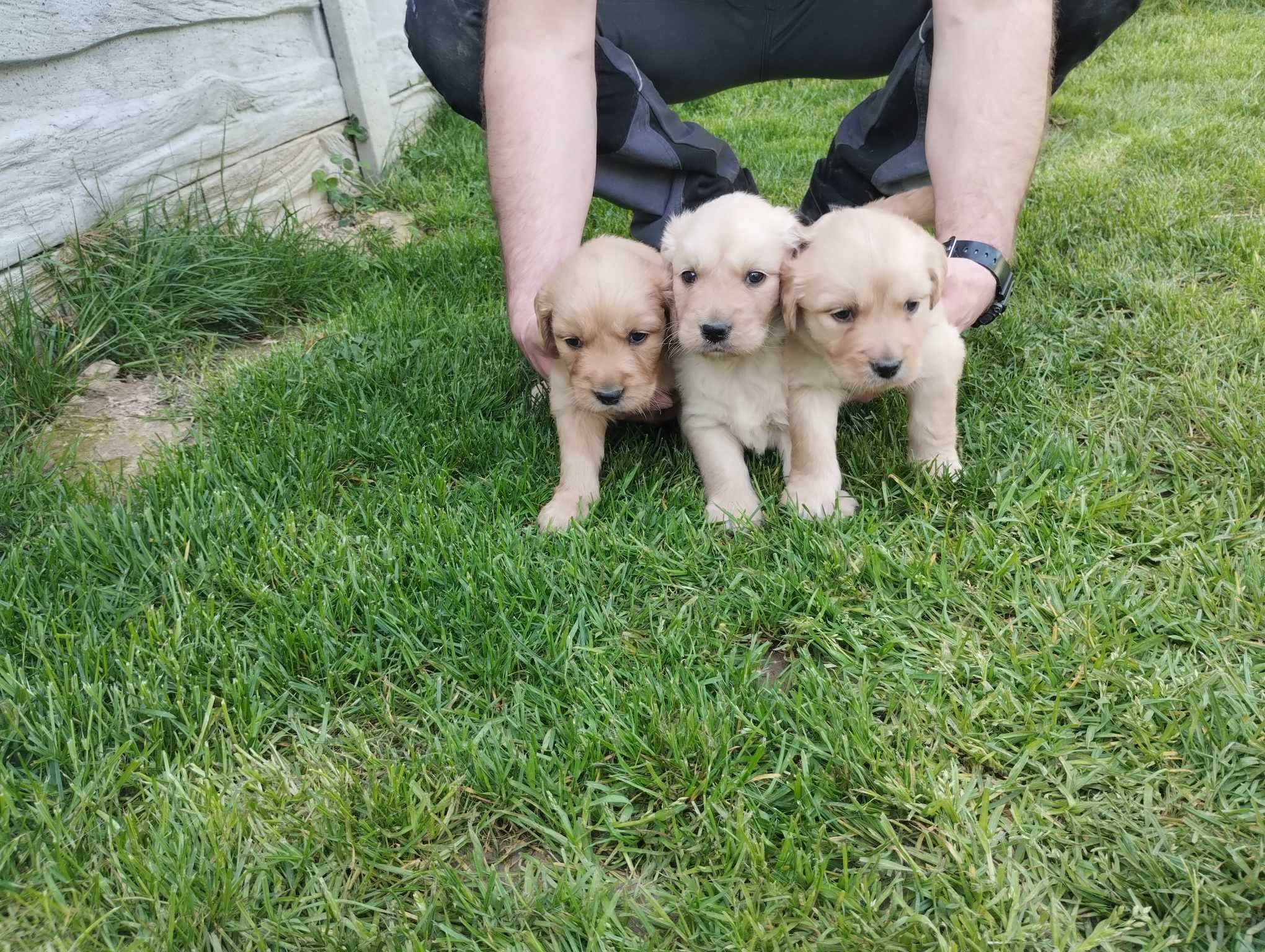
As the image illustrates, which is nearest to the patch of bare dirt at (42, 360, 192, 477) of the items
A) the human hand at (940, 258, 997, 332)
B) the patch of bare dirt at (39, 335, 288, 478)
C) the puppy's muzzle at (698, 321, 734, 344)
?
the patch of bare dirt at (39, 335, 288, 478)

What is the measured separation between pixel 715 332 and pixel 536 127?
0.98 meters

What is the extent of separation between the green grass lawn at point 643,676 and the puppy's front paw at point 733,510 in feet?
0.14

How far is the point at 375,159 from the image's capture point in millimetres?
4629

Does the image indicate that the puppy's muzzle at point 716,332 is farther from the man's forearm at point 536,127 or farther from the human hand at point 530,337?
the man's forearm at point 536,127

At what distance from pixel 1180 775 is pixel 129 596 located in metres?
1.94

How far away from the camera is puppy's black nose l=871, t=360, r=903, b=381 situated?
6.03 feet

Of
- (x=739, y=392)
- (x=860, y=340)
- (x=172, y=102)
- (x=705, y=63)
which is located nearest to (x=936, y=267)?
(x=860, y=340)

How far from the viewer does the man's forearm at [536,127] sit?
2469 millimetres

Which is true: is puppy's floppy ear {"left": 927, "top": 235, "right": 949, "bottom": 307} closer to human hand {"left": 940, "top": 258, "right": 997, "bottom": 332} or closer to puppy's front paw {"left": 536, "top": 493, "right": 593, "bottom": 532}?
human hand {"left": 940, "top": 258, "right": 997, "bottom": 332}

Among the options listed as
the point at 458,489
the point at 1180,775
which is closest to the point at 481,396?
the point at 458,489

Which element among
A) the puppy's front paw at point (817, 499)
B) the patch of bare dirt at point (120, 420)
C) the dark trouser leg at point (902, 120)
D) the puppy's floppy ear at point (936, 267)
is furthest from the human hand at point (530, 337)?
the dark trouser leg at point (902, 120)

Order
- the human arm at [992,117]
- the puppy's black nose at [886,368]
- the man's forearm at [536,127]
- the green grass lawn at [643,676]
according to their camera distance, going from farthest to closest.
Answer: the man's forearm at [536,127] < the human arm at [992,117] < the puppy's black nose at [886,368] < the green grass lawn at [643,676]

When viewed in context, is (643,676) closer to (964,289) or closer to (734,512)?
(734,512)

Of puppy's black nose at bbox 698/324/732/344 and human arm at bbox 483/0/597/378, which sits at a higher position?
human arm at bbox 483/0/597/378
